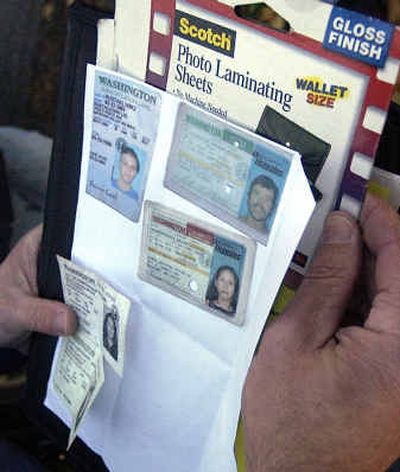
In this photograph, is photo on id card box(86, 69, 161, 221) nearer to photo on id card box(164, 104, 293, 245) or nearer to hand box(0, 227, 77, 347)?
photo on id card box(164, 104, 293, 245)

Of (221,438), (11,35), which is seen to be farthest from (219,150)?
(11,35)

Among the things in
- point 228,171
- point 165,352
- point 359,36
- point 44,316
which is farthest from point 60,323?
point 359,36

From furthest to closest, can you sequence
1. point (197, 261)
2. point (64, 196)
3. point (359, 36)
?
point (64, 196) → point (197, 261) → point (359, 36)

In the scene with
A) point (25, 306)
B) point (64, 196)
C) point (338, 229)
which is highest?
point (338, 229)

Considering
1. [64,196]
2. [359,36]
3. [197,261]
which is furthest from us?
[64,196]

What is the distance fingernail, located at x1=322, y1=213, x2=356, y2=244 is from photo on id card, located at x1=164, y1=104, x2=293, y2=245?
43mm

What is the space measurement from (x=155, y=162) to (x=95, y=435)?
370 millimetres

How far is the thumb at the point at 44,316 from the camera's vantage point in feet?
2.51

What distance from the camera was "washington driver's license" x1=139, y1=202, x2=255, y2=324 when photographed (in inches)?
23.7

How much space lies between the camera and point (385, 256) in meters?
0.54

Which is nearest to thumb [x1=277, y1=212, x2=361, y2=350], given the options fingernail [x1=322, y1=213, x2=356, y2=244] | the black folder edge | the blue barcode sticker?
fingernail [x1=322, y1=213, x2=356, y2=244]

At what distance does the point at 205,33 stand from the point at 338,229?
188mm

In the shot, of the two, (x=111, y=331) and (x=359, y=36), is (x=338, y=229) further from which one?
(x=111, y=331)

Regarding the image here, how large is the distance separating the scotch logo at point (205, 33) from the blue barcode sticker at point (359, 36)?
0.08m
